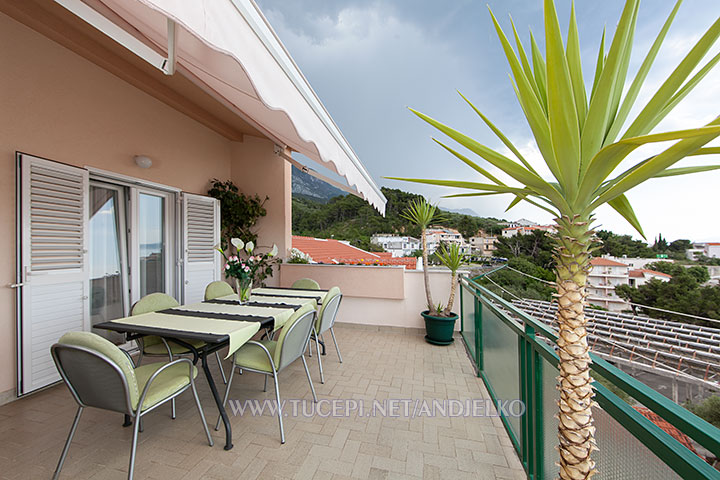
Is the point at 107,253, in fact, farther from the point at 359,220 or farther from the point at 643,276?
the point at 643,276

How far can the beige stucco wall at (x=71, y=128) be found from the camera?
112 inches

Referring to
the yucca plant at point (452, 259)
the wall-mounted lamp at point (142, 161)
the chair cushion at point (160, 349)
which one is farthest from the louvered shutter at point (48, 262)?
the yucca plant at point (452, 259)

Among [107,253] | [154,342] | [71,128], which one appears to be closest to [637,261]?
[154,342]

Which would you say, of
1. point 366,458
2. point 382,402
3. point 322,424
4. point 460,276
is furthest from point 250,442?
point 460,276

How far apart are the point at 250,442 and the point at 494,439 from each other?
2049 mm

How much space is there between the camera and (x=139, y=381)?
2160mm

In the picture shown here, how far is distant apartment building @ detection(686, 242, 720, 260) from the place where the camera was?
378 centimetres

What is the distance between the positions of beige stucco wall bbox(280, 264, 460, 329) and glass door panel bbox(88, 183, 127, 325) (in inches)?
120

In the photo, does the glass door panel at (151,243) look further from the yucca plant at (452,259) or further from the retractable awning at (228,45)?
the yucca plant at (452,259)

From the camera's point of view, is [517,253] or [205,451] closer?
[205,451]

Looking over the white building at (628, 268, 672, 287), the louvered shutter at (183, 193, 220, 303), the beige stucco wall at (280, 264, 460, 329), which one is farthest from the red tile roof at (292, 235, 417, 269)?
the white building at (628, 268, 672, 287)

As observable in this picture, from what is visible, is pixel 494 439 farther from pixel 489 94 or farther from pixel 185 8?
pixel 489 94

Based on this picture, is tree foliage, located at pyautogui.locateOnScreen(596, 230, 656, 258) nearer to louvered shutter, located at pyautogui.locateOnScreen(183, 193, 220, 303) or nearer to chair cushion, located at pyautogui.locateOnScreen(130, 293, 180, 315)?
chair cushion, located at pyautogui.locateOnScreen(130, 293, 180, 315)

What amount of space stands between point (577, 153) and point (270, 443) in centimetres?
280
